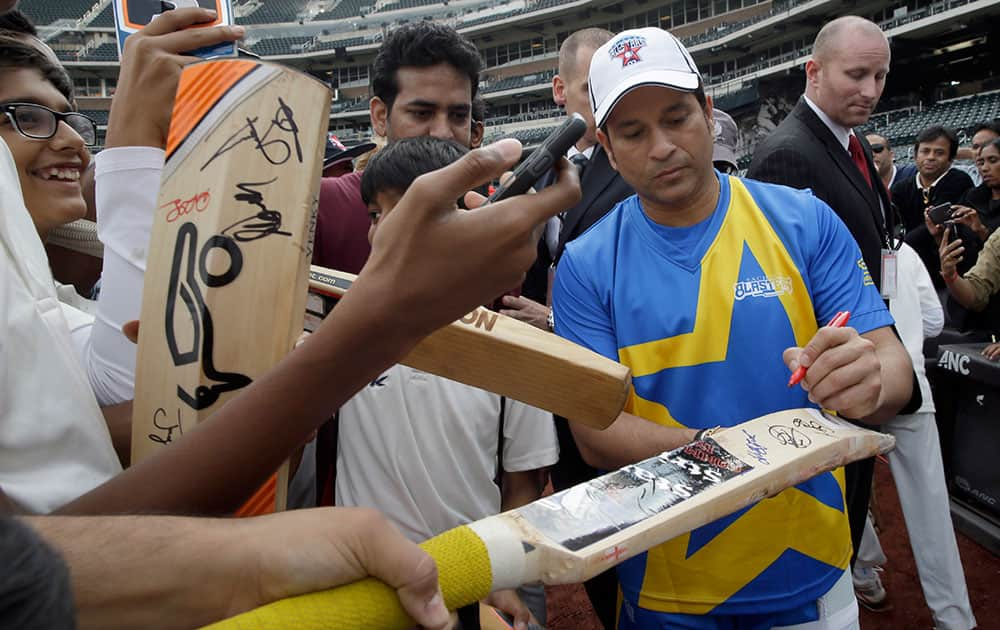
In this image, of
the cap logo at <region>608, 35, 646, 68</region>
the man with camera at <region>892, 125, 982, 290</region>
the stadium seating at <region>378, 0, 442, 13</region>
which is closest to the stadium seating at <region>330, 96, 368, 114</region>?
the stadium seating at <region>378, 0, 442, 13</region>

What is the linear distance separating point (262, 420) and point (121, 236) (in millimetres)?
481

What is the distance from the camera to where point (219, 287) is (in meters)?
0.71

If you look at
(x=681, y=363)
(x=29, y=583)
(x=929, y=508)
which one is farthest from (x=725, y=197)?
(x=929, y=508)

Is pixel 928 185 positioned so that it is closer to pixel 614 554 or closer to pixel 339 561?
pixel 614 554

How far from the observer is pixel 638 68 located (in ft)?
4.58

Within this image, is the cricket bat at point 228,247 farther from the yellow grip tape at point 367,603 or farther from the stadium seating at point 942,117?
the stadium seating at point 942,117

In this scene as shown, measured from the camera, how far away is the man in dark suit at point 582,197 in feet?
6.44

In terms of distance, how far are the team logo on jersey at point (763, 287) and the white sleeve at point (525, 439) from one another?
1.65ft

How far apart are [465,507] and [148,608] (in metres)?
0.94

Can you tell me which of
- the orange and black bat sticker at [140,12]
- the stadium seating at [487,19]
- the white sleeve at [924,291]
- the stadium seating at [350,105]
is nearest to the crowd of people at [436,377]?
the orange and black bat sticker at [140,12]

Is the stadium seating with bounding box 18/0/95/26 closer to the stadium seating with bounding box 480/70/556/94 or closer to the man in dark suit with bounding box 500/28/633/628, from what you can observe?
the stadium seating with bounding box 480/70/556/94

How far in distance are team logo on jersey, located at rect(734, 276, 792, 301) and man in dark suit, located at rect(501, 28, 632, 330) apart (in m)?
0.64

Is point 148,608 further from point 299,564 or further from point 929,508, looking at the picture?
point 929,508

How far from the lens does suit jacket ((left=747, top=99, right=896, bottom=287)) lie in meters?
2.20
